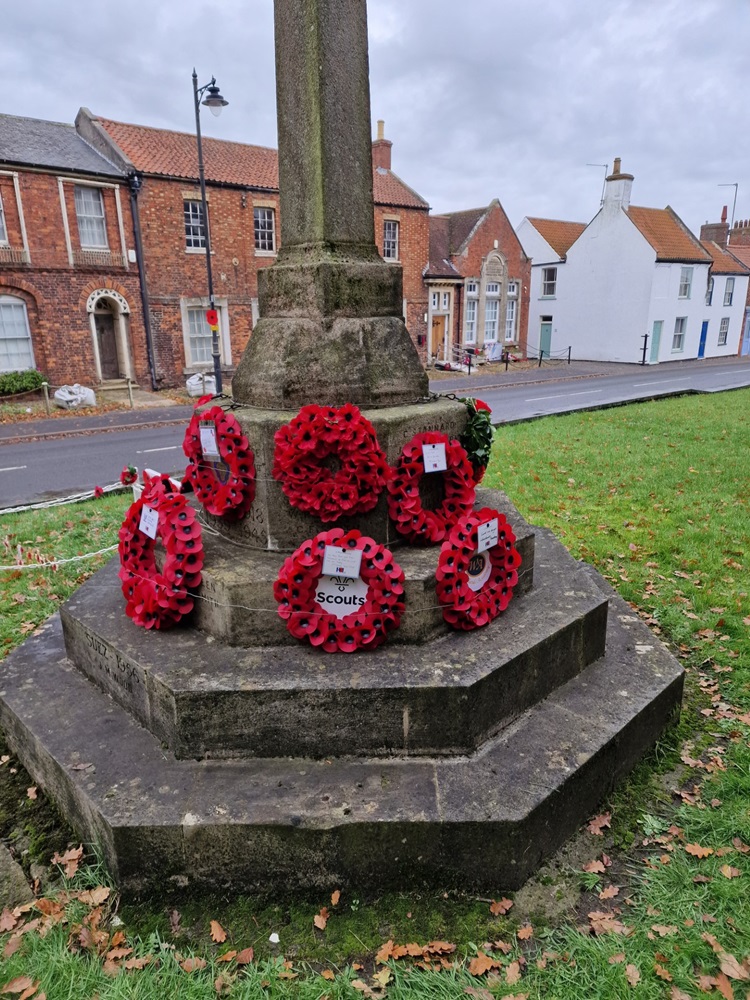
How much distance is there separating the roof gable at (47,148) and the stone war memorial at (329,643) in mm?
18904

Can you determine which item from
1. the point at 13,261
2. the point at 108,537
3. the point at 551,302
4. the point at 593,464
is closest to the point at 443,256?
the point at 551,302

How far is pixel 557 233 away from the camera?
37531 millimetres

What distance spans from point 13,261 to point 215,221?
6.68 m

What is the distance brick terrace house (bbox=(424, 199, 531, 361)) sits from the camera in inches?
1202

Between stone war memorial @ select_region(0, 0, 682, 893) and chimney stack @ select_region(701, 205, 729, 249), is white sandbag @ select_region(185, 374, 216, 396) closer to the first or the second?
stone war memorial @ select_region(0, 0, 682, 893)

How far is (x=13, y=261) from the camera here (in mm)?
18750

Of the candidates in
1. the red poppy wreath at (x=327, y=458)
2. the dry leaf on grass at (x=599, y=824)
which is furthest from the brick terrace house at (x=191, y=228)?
the dry leaf on grass at (x=599, y=824)

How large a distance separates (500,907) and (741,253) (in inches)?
1960

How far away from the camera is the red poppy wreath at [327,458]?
3439 mm

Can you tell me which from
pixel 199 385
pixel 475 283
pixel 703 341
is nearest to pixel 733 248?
pixel 703 341

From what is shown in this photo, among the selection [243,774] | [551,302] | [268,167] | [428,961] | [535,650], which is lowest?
[428,961]

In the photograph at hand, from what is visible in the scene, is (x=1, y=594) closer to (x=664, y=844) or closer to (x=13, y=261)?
(x=664, y=844)

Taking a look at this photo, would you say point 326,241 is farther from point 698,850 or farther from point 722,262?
point 722,262

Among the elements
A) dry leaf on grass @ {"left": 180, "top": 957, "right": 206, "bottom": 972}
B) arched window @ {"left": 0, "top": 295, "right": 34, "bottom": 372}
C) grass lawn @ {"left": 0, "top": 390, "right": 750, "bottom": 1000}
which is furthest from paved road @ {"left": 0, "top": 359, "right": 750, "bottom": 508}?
dry leaf on grass @ {"left": 180, "top": 957, "right": 206, "bottom": 972}
